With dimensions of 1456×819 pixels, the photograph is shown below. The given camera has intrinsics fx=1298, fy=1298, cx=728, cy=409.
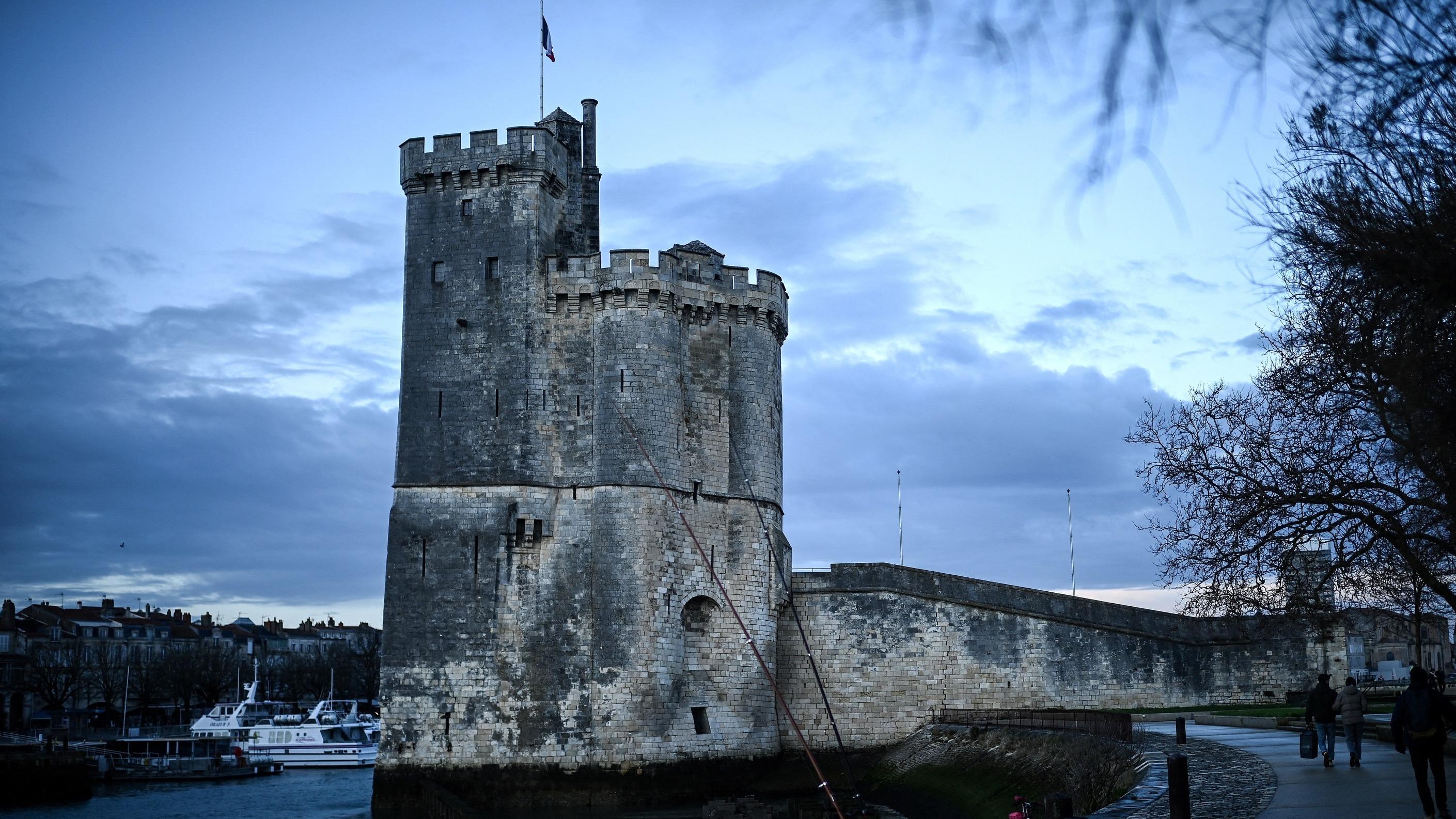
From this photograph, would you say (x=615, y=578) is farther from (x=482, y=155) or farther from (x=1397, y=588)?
(x=1397, y=588)

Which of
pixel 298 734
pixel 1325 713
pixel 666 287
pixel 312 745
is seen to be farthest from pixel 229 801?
pixel 1325 713

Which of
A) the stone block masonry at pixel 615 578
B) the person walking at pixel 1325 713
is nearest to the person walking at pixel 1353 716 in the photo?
the person walking at pixel 1325 713

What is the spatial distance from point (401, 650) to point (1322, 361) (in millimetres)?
22218

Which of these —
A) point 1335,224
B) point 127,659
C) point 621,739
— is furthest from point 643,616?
point 127,659

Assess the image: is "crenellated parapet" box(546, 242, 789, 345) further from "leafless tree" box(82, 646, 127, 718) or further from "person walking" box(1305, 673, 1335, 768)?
"leafless tree" box(82, 646, 127, 718)

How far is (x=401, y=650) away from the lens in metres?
31.6

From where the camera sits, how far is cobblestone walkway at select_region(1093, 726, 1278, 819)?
1428 cm

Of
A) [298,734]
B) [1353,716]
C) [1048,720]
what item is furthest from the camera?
[298,734]

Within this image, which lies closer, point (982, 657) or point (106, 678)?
point (982, 657)

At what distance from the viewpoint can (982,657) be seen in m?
36.2

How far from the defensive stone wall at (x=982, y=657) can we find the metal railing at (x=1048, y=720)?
135cm

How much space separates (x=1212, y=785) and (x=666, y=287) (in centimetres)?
2043

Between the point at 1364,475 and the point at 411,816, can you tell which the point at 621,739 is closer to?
the point at 411,816

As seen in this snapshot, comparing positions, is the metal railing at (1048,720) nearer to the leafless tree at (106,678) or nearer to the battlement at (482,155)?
the battlement at (482,155)
